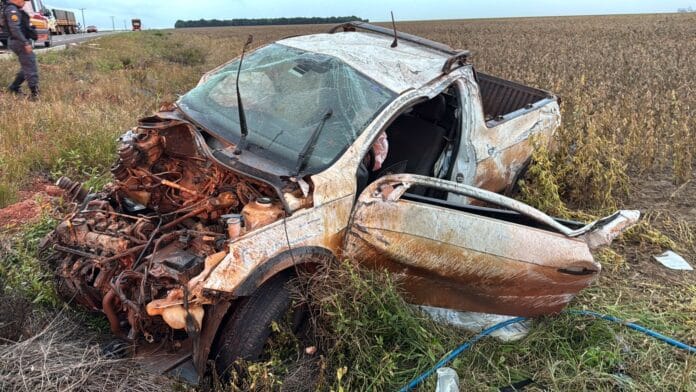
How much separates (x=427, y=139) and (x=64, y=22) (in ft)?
135

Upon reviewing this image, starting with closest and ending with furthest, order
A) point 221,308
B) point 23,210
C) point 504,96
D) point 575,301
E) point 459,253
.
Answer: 1. point 221,308
2. point 459,253
3. point 575,301
4. point 23,210
5. point 504,96

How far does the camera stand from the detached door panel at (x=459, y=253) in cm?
297

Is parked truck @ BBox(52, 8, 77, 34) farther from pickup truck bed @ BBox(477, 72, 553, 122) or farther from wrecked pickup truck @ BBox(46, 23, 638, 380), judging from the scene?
wrecked pickup truck @ BBox(46, 23, 638, 380)

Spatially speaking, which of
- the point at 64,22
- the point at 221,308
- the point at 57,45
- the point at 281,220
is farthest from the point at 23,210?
the point at 64,22

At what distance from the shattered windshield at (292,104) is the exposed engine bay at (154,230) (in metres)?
0.26

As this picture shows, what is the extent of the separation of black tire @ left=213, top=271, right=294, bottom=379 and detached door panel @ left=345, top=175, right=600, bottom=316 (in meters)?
0.53

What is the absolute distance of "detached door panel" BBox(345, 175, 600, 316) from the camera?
117 inches

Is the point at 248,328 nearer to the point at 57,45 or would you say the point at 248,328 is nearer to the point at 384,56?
the point at 384,56

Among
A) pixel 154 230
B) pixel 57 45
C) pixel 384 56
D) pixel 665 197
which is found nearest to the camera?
pixel 154 230

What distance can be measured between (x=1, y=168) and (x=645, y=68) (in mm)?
12570

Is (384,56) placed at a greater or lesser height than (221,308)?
greater

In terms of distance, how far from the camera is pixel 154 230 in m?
3.12

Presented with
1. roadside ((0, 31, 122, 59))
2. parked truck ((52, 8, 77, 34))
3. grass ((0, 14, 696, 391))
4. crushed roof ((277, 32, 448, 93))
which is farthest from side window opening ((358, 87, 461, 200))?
parked truck ((52, 8, 77, 34))

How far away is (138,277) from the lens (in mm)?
2740
